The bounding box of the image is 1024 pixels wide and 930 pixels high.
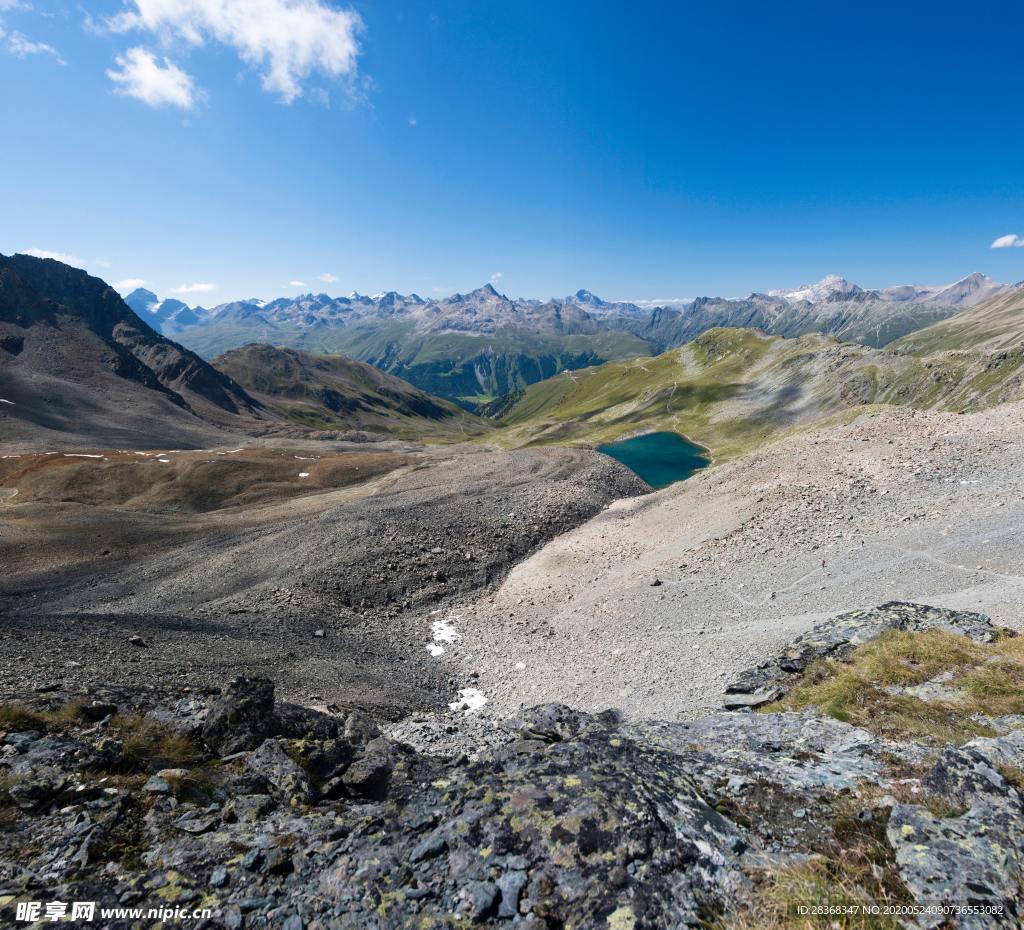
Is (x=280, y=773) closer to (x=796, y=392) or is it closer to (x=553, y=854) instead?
Result: (x=553, y=854)

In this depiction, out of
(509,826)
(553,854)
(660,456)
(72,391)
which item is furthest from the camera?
(72,391)

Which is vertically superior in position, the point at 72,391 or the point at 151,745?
the point at 72,391

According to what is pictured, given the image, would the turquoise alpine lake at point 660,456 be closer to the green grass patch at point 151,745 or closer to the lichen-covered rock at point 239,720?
the lichen-covered rock at point 239,720

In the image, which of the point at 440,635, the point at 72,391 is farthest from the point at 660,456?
the point at 72,391

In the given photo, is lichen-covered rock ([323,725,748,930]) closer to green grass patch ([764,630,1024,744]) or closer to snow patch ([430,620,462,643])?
green grass patch ([764,630,1024,744])

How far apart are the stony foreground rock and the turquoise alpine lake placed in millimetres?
87039

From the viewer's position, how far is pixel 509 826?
873 centimetres

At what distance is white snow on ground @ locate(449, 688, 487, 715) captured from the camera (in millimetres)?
24156

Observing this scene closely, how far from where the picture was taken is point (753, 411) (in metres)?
151

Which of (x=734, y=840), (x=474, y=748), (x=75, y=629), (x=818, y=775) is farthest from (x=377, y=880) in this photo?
(x=75, y=629)

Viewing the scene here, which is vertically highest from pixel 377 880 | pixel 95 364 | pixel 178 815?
pixel 95 364

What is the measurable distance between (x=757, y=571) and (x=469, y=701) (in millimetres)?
17662

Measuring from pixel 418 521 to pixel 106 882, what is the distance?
1472 inches

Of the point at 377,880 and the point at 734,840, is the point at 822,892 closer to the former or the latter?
the point at 734,840
